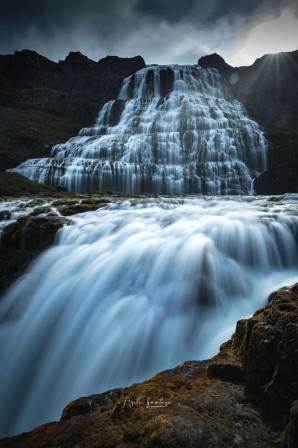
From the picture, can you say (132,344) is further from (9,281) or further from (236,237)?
(9,281)

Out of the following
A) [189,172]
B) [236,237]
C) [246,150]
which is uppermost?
[246,150]

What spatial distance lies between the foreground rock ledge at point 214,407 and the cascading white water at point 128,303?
6.74 ft

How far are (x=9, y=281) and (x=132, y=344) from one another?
505cm

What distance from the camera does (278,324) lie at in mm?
2432

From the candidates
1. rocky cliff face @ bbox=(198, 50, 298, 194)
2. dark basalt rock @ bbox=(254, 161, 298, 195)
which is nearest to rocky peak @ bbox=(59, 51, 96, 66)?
rocky cliff face @ bbox=(198, 50, 298, 194)

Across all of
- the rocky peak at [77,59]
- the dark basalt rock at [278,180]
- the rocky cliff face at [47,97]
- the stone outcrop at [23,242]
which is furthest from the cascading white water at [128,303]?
the rocky peak at [77,59]

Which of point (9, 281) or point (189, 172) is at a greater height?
point (189, 172)

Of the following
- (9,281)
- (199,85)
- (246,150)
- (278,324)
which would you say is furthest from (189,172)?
(199,85)

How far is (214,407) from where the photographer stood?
2.12 metres

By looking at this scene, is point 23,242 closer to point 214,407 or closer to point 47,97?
point 214,407

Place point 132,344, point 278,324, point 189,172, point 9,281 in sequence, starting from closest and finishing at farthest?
1. point 278,324
2. point 132,344
3. point 9,281
4. point 189,172

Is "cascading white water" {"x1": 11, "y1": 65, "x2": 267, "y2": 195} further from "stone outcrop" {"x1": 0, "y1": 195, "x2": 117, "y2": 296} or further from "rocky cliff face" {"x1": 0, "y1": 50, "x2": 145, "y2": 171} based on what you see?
"stone outcrop" {"x1": 0, "y1": 195, "x2": 117, "y2": 296}

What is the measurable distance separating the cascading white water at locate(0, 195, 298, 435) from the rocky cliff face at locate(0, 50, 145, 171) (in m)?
32.1

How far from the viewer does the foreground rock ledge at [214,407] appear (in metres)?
1.82
